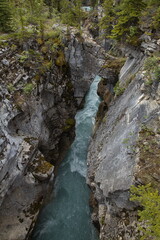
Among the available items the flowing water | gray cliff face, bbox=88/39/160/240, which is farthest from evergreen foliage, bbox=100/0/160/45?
the flowing water

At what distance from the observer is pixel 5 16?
13398 mm

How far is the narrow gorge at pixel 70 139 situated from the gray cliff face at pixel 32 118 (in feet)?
0.22

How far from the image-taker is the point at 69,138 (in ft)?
60.1

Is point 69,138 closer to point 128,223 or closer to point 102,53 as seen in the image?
point 102,53

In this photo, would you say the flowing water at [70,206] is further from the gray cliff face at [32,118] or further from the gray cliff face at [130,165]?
the gray cliff face at [130,165]

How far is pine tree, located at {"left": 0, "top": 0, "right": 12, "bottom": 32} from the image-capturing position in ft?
40.6

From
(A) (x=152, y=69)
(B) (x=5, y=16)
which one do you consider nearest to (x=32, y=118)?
(B) (x=5, y=16)

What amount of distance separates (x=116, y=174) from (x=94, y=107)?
711 inches

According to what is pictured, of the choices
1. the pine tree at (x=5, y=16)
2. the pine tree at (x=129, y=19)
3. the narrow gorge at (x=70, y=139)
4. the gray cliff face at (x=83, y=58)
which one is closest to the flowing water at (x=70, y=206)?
the narrow gorge at (x=70, y=139)

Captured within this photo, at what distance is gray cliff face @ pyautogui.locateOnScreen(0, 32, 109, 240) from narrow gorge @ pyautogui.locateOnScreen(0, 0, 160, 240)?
0.07 meters

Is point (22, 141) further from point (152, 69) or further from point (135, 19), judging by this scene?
point (135, 19)

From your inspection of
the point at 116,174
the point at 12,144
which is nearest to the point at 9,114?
the point at 12,144

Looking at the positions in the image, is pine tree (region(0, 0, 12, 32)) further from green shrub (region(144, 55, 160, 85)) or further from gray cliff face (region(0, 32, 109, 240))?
green shrub (region(144, 55, 160, 85))

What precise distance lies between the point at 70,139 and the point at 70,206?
23.3 feet
